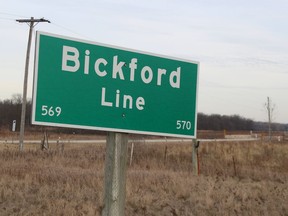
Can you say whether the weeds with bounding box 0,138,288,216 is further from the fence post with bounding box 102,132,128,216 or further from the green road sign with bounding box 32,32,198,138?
the green road sign with bounding box 32,32,198,138

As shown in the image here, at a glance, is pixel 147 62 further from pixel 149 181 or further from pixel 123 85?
pixel 149 181

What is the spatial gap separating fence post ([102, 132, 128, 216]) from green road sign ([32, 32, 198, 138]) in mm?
120

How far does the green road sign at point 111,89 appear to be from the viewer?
10.00ft

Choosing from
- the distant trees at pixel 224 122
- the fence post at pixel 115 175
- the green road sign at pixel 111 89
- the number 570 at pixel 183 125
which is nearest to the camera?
the green road sign at pixel 111 89

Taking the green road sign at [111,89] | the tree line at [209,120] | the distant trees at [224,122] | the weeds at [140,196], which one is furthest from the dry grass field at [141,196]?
the distant trees at [224,122]

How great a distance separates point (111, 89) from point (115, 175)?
0.61 meters

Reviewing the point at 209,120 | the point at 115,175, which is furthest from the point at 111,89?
the point at 209,120

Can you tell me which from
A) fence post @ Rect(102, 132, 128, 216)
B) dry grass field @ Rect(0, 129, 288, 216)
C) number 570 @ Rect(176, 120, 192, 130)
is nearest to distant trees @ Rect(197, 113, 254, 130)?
dry grass field @ Rect(0, 129, 288, 216)

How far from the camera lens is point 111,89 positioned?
327cm

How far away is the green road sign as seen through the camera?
305cm

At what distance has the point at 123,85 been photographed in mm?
3309

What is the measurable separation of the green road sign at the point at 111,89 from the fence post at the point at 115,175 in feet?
0.39

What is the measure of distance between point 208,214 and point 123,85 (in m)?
5.53

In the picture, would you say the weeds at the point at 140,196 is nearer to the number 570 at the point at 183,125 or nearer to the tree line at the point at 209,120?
the number 570 at the point at 183,125
